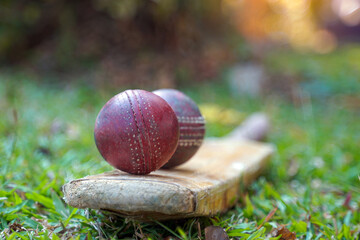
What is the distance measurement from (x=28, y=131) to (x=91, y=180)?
203 centimetres

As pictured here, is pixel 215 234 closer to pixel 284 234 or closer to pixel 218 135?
pixel 284 234

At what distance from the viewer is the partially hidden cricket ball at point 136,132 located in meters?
1.65

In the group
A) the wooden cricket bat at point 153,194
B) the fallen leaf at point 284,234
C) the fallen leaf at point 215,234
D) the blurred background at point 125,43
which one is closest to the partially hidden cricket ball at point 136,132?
the wooden cricket bat at point 153,194

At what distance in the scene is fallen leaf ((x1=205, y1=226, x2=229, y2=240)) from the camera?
1.57 m

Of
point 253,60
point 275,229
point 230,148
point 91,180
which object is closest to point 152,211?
point 91,180

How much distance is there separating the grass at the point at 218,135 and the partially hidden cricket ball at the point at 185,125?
0.44 m

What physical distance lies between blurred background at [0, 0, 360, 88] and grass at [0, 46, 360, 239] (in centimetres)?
63

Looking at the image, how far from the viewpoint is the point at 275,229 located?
5.90 feet

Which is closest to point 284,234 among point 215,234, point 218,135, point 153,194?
point 215,234

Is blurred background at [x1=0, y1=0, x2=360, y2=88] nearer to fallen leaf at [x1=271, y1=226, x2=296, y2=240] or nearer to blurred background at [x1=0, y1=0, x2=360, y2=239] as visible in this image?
blurred background at [x1=0, y1=0, x2=360, y2=239]

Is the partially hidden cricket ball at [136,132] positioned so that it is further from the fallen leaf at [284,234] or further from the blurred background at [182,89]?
the fallen leaf at [284,234]

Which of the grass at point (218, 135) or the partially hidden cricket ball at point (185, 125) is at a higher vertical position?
the partially hidden cricket ball at point (185, 125)

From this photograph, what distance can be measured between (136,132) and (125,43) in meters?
5.14

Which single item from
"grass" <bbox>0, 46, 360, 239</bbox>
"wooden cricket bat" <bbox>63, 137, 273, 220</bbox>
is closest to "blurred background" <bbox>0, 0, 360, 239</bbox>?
"grass" <bbox>0, 46, 360, 239</bbox>
